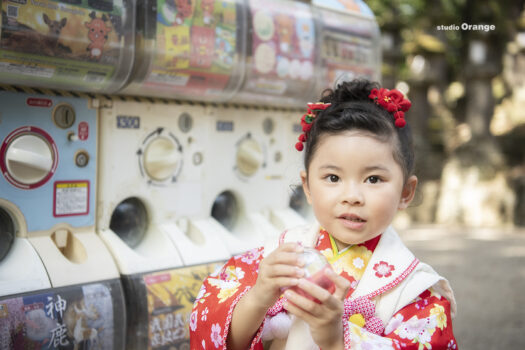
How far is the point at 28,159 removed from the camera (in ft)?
5.02

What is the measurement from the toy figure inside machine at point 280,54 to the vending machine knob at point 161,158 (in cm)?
33

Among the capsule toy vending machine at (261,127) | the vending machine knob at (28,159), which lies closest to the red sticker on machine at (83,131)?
the vending machine knob at (28,159)

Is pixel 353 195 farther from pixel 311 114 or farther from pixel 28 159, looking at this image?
pixel 28 159

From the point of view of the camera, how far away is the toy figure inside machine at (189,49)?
1717 mm

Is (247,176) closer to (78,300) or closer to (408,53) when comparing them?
(78,300)

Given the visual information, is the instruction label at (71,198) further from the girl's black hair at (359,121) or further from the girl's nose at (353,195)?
the girl's nose at (353,195)

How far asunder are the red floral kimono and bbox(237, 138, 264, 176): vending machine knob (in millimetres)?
793

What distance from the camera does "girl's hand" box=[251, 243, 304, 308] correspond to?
110cm

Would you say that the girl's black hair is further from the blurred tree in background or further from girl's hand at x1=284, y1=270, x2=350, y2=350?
the blurred tree in background

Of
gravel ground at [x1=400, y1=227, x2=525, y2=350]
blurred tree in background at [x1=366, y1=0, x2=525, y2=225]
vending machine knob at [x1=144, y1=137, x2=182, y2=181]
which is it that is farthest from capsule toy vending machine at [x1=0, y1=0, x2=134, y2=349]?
blurred tree in background at [x1=366, y1=0, x2=525, y2=225]

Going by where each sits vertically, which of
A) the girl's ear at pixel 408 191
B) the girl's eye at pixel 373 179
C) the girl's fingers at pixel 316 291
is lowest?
the girl's fingers at pixel 316 291

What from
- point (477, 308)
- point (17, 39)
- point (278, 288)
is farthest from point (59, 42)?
point (477, 308)

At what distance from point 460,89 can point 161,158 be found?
27.9ft

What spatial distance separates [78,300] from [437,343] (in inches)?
37.5
